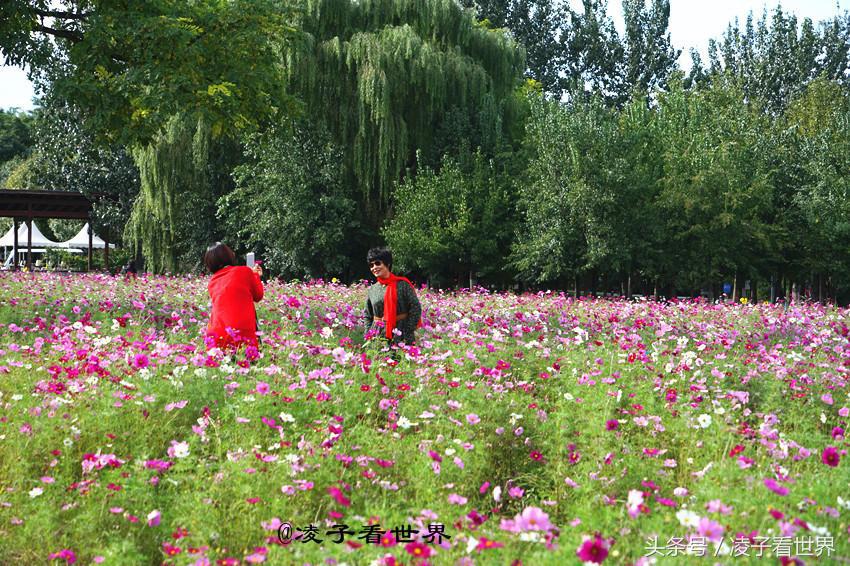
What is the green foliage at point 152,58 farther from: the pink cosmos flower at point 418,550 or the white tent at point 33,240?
the white tent at point 33,240

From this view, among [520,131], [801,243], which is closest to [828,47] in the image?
[801,243]

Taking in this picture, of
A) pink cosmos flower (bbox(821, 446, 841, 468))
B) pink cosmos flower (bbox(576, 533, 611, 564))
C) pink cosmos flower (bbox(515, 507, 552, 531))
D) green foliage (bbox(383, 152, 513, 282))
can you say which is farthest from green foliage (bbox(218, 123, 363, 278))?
pink cosmos flower (bbox(576, 533, 611, 564))

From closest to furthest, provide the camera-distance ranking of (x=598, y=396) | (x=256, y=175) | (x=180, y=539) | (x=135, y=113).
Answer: (x=180, y=539) < (x=598, y=396) < (x=135, y=113) < (x=256, y=175)

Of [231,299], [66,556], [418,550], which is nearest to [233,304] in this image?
[231,299]

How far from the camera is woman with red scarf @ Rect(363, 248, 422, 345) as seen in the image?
7.00m

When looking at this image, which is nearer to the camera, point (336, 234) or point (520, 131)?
point (336, 234)

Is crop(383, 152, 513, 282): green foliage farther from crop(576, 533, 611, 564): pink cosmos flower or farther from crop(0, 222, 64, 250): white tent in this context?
crop(0, 222, 64, 250): white tent

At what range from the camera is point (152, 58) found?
548 inches

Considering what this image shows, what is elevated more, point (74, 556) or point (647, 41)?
point (647, 41)

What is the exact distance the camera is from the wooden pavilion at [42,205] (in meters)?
29.5

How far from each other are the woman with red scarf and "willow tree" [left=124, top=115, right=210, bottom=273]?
17.3m

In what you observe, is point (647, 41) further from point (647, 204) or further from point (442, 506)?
point (442, 506)

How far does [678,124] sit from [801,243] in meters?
5.60

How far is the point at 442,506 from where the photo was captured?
156 inches
